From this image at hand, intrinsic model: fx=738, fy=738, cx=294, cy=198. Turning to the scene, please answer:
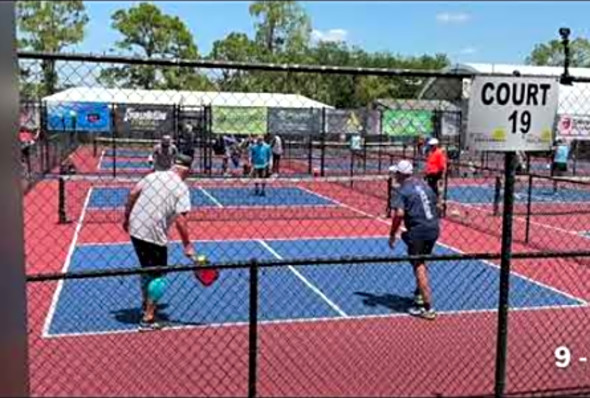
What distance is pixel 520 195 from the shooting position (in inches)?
994

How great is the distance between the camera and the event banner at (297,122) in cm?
3000

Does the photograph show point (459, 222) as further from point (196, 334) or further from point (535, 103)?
point (535, 103)

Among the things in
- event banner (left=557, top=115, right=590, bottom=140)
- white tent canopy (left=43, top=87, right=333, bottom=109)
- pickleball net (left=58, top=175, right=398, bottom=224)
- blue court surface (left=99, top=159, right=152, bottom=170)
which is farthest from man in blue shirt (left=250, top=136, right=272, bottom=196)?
blue court surface (left=99, top=159, right=152, bottom=170)

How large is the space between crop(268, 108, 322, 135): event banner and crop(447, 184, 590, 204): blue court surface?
6.40 m

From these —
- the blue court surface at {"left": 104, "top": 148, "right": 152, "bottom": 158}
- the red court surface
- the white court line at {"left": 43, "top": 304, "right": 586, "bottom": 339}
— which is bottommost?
the white court line at {"left": 43, "top": 304, "right": 586, "bottom": 339}

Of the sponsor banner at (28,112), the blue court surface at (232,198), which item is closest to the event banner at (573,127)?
the blue court surface at (232,198)

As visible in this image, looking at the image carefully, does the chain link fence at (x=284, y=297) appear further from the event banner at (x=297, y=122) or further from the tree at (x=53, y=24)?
the tree at (x=53, y=24)

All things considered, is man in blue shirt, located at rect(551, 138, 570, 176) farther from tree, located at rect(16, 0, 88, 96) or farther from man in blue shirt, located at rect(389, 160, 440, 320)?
tree, located at rect(16, 0, 88, 96)

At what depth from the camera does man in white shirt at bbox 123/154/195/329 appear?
26.9ft

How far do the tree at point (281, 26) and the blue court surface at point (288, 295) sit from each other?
70.1 metres

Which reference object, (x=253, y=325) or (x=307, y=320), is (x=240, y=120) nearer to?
(x=307, y=320)

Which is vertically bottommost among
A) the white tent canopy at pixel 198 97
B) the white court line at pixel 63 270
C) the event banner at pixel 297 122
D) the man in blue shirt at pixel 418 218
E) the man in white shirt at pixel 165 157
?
the white court line at pixel 63 270

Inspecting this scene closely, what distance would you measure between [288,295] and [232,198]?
12.9m

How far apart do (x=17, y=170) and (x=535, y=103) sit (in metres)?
3.39
